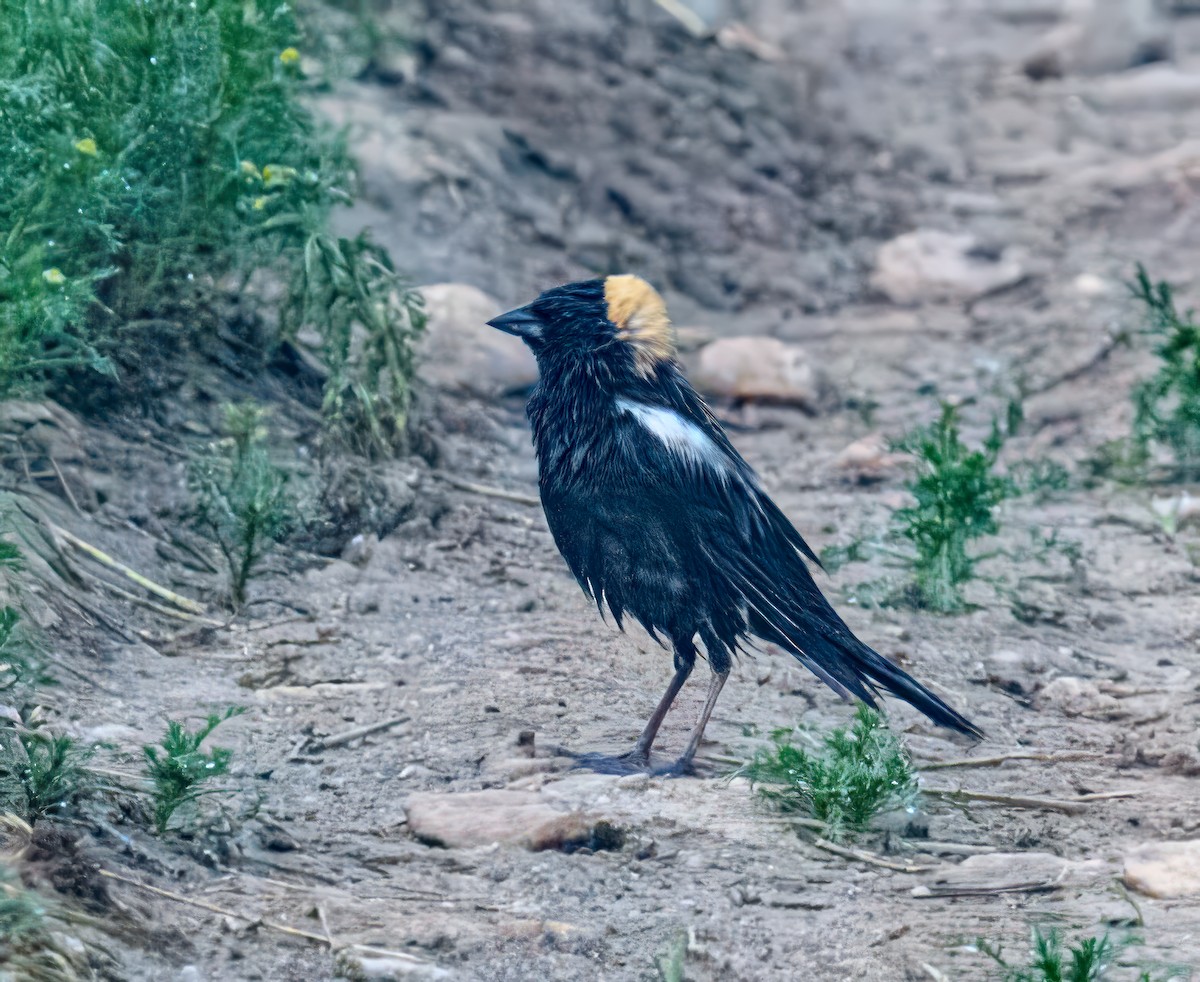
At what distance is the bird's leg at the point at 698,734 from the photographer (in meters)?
3.87

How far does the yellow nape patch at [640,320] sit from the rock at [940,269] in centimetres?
460

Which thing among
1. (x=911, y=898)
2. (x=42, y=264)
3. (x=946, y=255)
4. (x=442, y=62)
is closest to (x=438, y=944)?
(x=911, y=898)

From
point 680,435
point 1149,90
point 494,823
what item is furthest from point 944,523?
point 1149,90

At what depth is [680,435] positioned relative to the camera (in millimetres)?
3918

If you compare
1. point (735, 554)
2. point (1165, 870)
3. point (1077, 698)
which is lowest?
point (1165, 870)

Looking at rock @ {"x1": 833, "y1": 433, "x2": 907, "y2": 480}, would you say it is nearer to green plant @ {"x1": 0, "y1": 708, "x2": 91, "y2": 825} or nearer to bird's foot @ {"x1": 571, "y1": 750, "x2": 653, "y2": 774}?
bird's foot @ {"x1": 571, "y1": 750, "x2": 653, "y2": 774}

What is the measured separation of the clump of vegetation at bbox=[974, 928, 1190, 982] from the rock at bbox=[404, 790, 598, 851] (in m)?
0.98

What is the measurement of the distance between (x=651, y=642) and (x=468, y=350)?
251 cm

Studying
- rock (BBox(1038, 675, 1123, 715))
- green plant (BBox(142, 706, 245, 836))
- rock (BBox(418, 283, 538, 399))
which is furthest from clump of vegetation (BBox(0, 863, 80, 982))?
rock (BBox(418, 283, 538, 399))

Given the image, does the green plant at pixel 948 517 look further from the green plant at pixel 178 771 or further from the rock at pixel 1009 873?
the green plant at pixel 178 771

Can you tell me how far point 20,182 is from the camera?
179 inches

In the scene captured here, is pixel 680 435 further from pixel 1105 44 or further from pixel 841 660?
pixel 1105 44

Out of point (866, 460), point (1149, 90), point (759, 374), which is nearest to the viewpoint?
point (866, 460)

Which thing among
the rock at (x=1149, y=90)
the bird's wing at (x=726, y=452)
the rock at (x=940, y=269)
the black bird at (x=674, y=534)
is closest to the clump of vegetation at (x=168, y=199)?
the black bird at (x=674, y=534)
